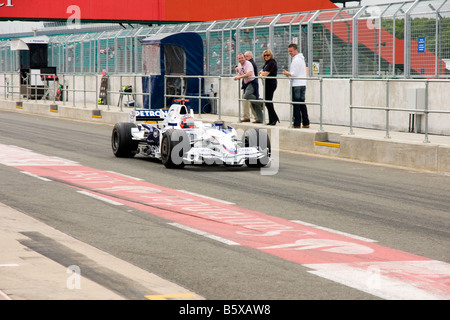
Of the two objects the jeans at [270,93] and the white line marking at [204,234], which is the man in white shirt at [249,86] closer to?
the jeans at [270,93]

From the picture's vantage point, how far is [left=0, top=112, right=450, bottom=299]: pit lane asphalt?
275 inches

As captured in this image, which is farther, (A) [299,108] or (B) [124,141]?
(A) [299,108]

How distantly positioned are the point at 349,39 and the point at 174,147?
9.31 m

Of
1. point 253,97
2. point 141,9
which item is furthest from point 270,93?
point 141,9

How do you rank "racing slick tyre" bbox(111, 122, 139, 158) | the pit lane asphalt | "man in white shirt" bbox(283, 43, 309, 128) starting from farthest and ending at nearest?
"man in white shirt" bbox(283, 43, 309, 128)
"racing slick tyre" bbox(111, 122, 139, 158)
the pit lane asphalt

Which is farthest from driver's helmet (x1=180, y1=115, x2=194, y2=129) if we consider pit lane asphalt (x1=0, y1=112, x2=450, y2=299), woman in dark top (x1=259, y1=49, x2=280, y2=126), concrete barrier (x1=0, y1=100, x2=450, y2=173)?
woman in dark top (x1=259, y1=49, x2=280, y2=126)

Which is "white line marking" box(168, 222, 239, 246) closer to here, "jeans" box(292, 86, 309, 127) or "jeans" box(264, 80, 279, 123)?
"jeans" box(292, 86, 309, 127)

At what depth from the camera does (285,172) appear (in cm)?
1496

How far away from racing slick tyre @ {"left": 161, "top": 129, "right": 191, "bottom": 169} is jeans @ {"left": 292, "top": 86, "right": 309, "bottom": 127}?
5.34 m

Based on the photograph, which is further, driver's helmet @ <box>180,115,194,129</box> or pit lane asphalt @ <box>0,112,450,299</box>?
driver's helmet @ <box>180,115,194,129</box>

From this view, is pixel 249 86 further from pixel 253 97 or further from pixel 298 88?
pixel 298 88

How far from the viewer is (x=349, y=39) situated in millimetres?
22562

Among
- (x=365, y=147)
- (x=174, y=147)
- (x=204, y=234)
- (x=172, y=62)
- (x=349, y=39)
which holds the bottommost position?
(x=204, y=234)
